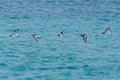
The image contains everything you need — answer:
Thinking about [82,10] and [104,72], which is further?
[82,10]

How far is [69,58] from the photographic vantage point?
3862 cm

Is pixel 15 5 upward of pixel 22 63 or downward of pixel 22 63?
upward

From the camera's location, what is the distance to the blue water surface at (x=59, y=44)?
34.9 metres

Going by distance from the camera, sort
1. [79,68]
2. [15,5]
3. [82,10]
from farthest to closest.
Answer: [15,5], [82,10], [79,68]

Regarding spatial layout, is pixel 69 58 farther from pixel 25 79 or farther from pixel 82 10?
pixel 82 10

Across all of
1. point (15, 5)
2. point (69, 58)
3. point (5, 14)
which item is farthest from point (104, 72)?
point (15, 5)

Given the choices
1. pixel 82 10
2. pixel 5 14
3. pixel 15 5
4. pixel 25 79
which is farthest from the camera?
pixel 15 5

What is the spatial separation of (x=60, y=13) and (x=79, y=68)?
2704cm

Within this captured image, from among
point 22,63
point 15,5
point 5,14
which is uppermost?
point 15,5

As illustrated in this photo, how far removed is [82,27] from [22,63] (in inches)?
656

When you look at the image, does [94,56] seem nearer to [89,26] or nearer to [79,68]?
[79,68]

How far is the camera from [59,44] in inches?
1715

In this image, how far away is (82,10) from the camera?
65.4m

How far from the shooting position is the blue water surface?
34875mm
